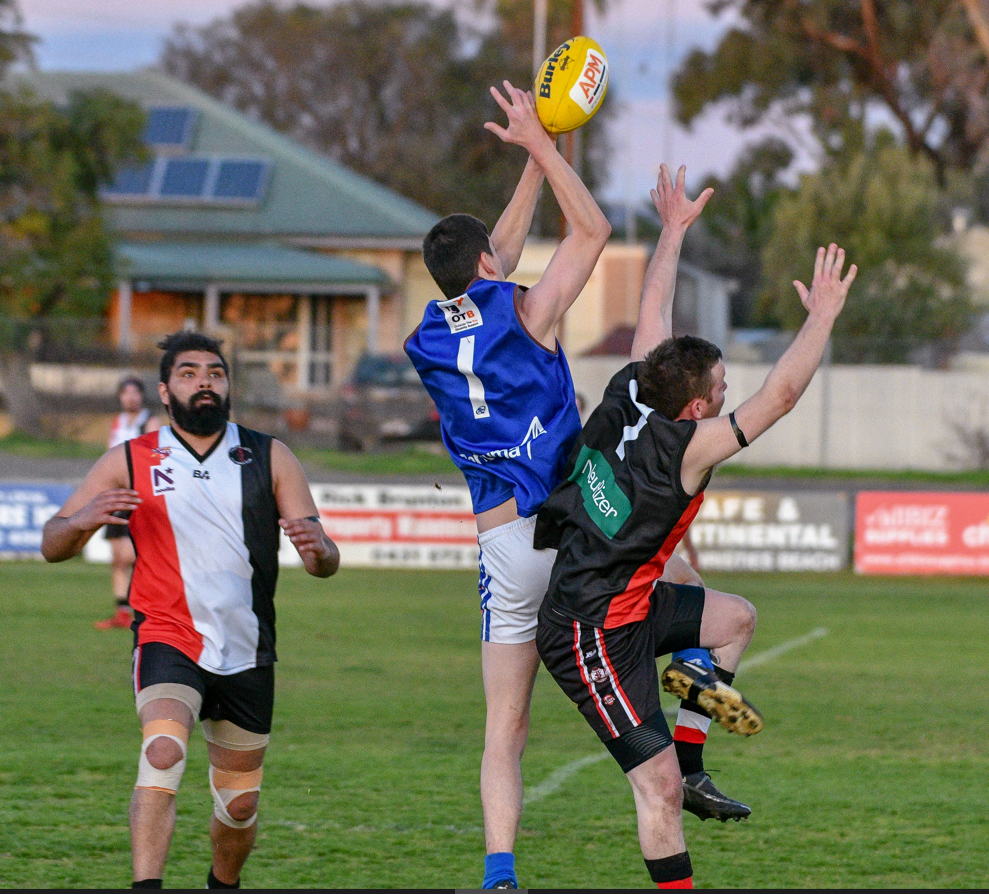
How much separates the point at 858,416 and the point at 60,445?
15006mm

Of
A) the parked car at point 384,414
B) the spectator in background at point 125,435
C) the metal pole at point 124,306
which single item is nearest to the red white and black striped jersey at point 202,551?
the spectator in background at point 125,435

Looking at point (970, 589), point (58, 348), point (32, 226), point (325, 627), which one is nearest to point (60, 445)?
point (58, 348)

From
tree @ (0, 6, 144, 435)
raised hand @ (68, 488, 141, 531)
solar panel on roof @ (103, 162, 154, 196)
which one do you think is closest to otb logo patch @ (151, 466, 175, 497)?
raised hand @ (68, 488, 141, 531)

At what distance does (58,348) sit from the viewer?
1074 inches

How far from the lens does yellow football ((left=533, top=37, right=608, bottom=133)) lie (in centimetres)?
523

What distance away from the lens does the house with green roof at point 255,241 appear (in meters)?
34.6

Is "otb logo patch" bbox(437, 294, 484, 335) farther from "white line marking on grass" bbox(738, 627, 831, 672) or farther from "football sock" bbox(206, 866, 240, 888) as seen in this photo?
"white line marking on grass" bbox(738, 627, 831, 672)

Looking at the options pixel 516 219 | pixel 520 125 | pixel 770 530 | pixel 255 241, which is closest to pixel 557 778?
pixel 516 219

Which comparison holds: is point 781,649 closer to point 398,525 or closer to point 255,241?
point 398,525

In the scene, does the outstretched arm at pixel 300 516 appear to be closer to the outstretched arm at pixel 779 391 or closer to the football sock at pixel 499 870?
the football sock at pixel 499 870

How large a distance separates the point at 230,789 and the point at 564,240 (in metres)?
2.31

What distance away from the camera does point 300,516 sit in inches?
210

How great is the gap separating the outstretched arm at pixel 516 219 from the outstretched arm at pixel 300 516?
108cm

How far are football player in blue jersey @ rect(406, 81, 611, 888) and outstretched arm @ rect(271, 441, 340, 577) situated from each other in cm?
56
